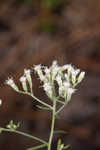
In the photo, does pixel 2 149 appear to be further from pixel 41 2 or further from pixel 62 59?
pixel 41 2

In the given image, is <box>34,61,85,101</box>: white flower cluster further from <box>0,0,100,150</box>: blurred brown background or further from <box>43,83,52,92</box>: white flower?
<box>0,0,100,150</box>: blurred brown background

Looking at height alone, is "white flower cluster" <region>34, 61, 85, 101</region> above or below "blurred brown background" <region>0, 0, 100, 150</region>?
below

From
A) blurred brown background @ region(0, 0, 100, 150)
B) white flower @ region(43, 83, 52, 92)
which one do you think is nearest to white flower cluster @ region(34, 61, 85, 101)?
white flower @ region(43, 83, 52, 92)

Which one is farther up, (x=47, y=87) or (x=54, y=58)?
(x=54, y=58)

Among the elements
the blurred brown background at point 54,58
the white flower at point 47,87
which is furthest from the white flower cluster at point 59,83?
the blurred brown background at point 54,58

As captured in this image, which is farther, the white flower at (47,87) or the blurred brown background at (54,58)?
the blurred brown background at (54,58)

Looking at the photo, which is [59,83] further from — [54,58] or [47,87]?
[54,58]

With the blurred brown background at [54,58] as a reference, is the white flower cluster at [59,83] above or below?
below

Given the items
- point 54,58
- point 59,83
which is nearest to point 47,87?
point 59,83

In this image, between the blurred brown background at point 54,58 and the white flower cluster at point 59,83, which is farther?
the blurred brown background at point 54,58

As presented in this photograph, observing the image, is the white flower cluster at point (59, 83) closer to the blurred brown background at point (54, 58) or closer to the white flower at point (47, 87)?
the white flower at point (47, 87)
